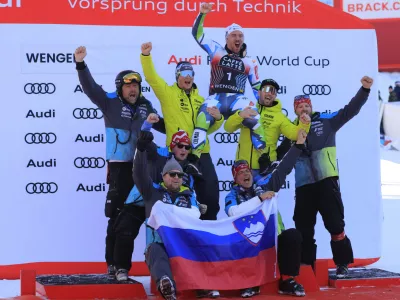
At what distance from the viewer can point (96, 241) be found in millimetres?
8148

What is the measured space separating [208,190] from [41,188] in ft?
5.64

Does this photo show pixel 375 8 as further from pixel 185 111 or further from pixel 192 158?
pixel 192 158

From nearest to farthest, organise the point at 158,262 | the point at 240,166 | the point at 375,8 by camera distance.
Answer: the point at 158,262
the point at 240,166
the point at 375,8

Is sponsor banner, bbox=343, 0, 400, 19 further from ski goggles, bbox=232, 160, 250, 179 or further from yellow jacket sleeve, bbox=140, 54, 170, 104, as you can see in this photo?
ski goggles, bbox=232, 160, 250, 179

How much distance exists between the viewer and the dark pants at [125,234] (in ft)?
22.3

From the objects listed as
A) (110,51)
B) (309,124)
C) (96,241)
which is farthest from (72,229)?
(309,124)

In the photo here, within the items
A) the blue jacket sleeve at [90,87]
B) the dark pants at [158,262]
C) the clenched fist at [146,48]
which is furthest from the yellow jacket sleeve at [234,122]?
the dark pants at [158,262]

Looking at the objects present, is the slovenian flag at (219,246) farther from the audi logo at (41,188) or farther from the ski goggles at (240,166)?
the audi logo at (41,188)

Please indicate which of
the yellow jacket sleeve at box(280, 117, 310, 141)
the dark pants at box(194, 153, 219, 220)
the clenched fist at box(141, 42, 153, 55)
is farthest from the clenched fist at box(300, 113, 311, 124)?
the clenched fist at box(141, 42, 153, 55)

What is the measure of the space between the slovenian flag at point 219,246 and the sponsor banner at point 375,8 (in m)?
12.9

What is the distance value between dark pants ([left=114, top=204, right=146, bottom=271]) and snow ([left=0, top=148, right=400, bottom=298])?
1.37 feet

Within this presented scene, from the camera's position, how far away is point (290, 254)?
6.75 m

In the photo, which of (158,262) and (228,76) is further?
(228,76)

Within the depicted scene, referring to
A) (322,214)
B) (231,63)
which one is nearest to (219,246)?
(322,214)
